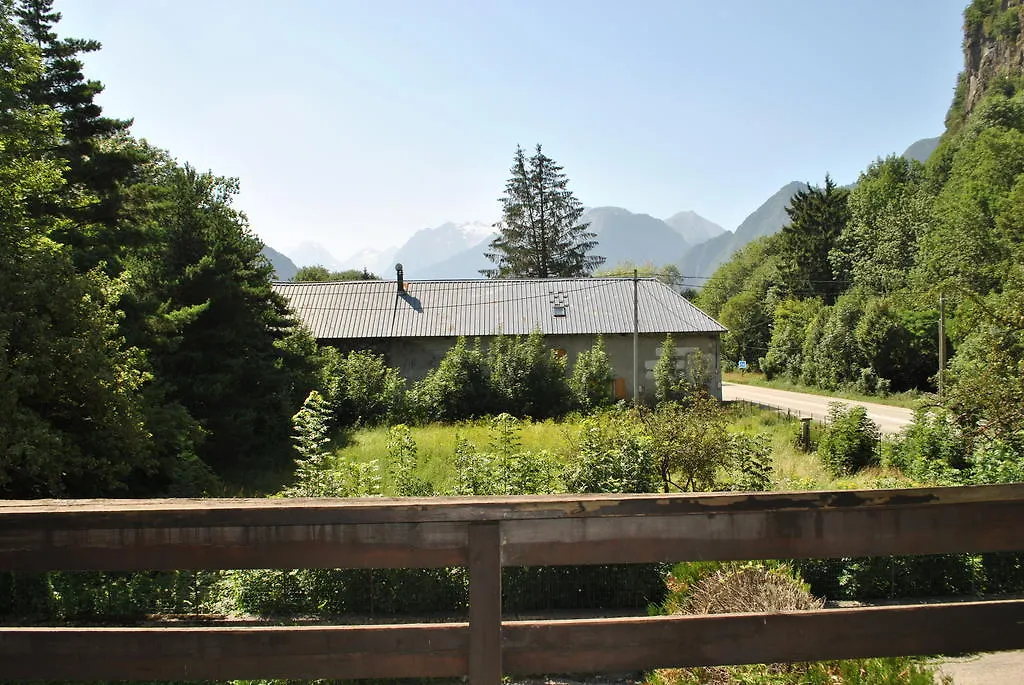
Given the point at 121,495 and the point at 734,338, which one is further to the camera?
the point at 734,338

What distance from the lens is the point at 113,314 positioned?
9.37m

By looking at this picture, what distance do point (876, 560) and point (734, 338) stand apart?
179ft

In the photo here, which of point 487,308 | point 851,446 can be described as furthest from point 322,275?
point 851,446

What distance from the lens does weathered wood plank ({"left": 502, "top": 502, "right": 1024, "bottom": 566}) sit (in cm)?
194

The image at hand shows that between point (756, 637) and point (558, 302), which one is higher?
point (558, 302)

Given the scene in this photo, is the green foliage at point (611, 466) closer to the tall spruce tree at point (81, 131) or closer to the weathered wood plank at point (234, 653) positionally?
the weathered wood plank at point (234, 653)

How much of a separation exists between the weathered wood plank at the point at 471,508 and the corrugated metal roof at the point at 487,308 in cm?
2761

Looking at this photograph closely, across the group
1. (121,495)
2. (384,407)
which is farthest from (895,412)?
(121,495)

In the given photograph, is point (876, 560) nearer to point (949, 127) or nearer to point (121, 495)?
point (121, 495)

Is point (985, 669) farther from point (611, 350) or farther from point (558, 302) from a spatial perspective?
point (558, 302)

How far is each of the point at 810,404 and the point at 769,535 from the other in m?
32.3

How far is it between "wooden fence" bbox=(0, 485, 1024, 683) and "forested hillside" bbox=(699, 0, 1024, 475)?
9.49 m

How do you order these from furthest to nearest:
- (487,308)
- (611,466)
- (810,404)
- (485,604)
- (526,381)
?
(487,308), (810,404), (526,381), (611,466), (485,604)

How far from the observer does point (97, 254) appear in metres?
11.6
